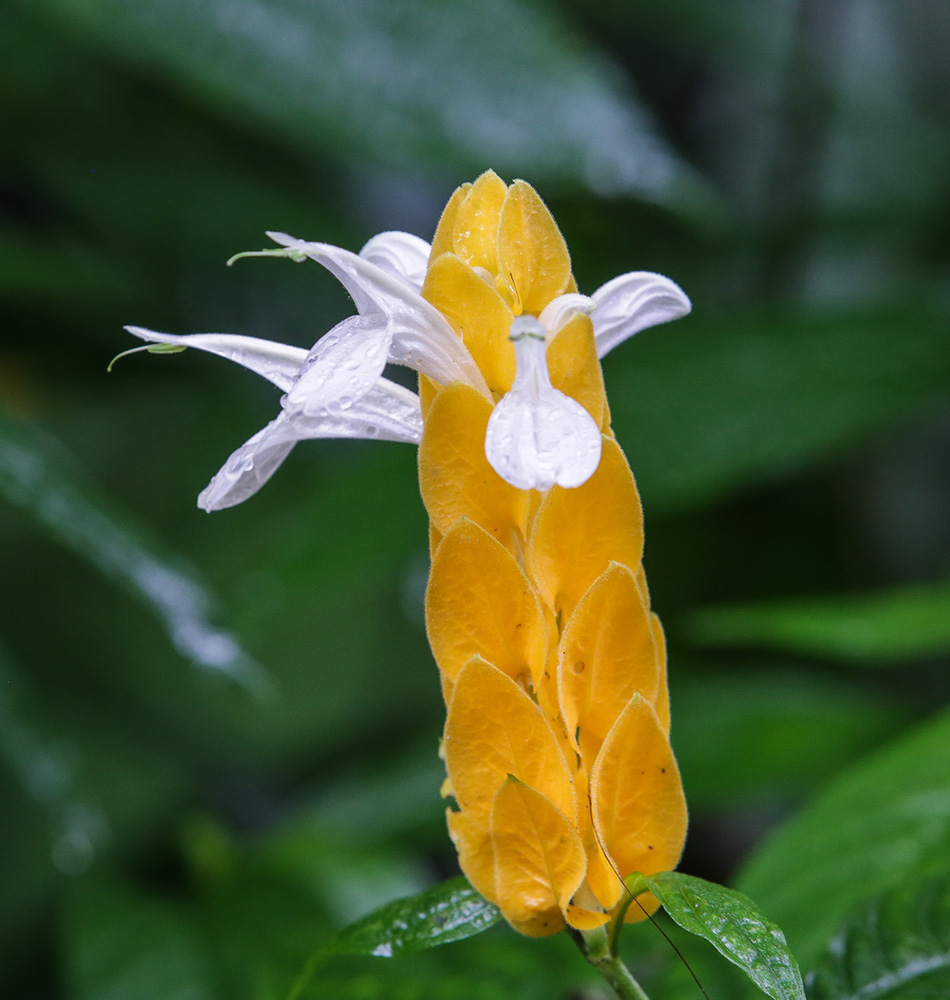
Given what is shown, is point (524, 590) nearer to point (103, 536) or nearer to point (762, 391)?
point (103, 536)

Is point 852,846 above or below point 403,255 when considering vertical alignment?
below

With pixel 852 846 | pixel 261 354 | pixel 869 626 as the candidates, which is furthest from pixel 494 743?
pixel 869 626

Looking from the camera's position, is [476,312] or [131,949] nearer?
[476,312]

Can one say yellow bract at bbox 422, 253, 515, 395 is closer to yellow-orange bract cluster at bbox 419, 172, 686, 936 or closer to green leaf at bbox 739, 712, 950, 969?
yellow-orange bract cluster at bbox 419, 172, 686, 936

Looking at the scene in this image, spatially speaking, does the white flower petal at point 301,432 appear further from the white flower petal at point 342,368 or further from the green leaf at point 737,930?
the green leaf at point 737,930

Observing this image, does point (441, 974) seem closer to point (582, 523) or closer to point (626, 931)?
point (626, 931)

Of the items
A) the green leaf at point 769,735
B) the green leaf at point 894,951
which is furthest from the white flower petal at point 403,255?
the green leaf at point 769,735

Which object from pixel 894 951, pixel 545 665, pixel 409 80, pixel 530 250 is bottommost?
pixel 894 951

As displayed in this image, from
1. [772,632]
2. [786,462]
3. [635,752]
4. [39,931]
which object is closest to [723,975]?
[635,752]
